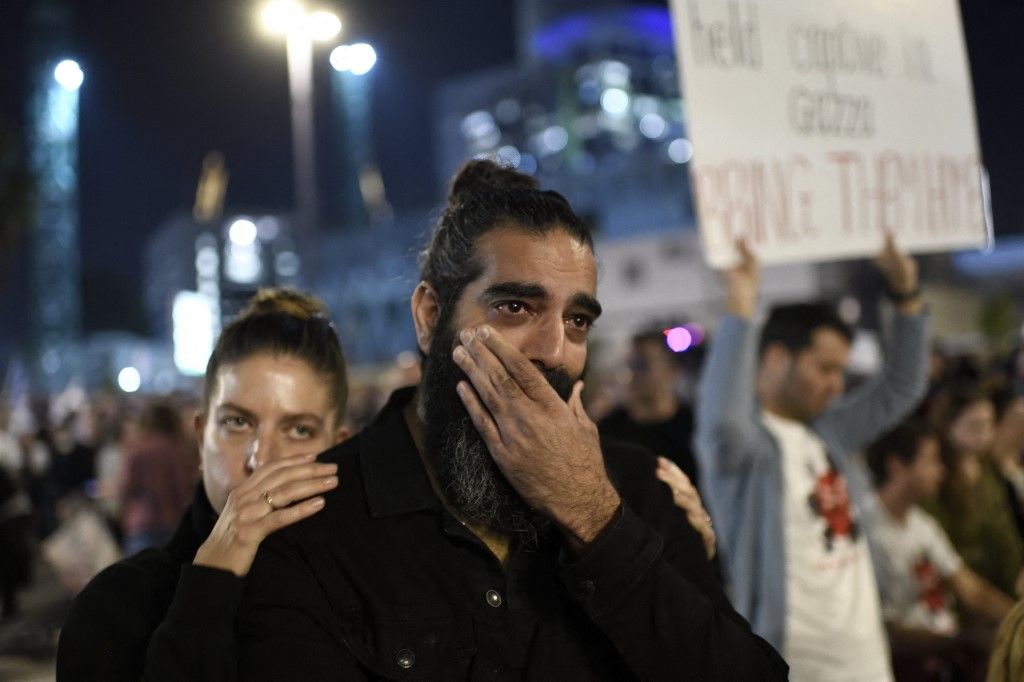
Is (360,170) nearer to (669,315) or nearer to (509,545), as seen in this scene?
(669,315)

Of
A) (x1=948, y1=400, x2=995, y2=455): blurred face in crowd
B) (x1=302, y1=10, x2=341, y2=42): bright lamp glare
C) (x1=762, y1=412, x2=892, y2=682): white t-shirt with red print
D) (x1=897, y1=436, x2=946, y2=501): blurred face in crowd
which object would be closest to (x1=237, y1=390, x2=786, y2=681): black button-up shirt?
(x1=762, y1=412, x2=892, y2=682): white t-shirt with red print

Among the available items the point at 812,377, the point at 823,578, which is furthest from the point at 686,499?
the point at 812,377

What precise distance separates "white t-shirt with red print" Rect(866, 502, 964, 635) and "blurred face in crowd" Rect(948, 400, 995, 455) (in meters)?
0.99

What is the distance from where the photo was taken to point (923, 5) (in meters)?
4.50

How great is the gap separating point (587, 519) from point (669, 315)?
55.4m

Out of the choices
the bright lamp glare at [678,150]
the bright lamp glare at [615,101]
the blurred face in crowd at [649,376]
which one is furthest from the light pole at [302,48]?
the bright lamp glare at [615,101]

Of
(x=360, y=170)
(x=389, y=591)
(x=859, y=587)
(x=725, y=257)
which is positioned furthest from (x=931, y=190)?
(x=360, y=170)

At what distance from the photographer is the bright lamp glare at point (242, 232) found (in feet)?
408

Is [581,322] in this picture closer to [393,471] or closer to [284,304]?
[393,471]

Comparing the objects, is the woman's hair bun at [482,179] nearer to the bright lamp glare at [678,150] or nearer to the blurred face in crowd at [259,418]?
the blurred face in crowd at [259,418]

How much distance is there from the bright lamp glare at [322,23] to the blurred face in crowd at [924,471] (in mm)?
8197

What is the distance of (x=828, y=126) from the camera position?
4109mm

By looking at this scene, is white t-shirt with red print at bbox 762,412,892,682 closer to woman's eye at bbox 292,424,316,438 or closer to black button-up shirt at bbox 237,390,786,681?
black button-up shirt at bbox 237,390,786,681

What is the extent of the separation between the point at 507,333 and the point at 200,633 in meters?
0.81
